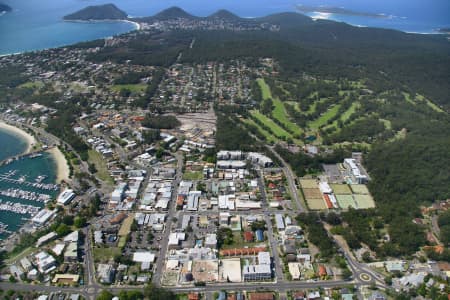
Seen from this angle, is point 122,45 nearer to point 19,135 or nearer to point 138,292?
point 19,135

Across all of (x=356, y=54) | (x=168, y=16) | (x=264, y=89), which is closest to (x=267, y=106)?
(x=264, y=89)

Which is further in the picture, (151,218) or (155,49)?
(155,49)

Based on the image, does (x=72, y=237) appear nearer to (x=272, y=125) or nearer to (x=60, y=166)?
(x=60, y=166)

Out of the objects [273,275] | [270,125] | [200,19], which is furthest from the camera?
[200,19]

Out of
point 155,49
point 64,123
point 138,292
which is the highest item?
point 155,49

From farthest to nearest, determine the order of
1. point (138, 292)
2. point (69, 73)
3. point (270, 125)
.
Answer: point (69, 73) → point (270, 125) → point (138, 292)

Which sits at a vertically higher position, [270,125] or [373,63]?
[373,63]

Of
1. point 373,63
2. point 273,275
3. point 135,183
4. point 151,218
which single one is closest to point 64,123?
point 135,183
